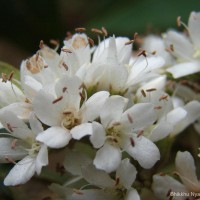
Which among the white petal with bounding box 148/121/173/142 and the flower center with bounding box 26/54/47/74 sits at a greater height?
the flower center with bounding box 26/54/47/74

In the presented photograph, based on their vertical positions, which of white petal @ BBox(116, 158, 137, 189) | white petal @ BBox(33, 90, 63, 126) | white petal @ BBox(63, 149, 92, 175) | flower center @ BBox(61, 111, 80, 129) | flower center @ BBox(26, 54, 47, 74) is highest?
flower center @ BBox(26, 54, 47, 74)

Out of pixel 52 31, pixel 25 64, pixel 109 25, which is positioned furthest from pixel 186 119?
pixel 52 31

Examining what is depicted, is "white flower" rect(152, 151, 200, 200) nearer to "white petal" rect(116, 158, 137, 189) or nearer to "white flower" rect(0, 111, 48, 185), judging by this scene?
"white petal" rect(116, 158, 137, 189)

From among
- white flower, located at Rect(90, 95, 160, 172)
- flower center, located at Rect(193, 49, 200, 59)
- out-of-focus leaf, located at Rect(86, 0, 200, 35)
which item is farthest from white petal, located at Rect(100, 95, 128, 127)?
out-of-focus leaf, located at Rect(86, 0, 200, 35)

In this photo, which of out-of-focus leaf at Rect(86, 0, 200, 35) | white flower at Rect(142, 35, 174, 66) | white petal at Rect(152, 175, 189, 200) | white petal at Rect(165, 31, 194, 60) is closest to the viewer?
white petal at Rect(152, 175, 189, 200)

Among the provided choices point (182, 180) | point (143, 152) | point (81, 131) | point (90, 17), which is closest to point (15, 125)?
point (81, 131)

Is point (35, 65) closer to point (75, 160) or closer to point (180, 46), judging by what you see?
point (75, 160)
